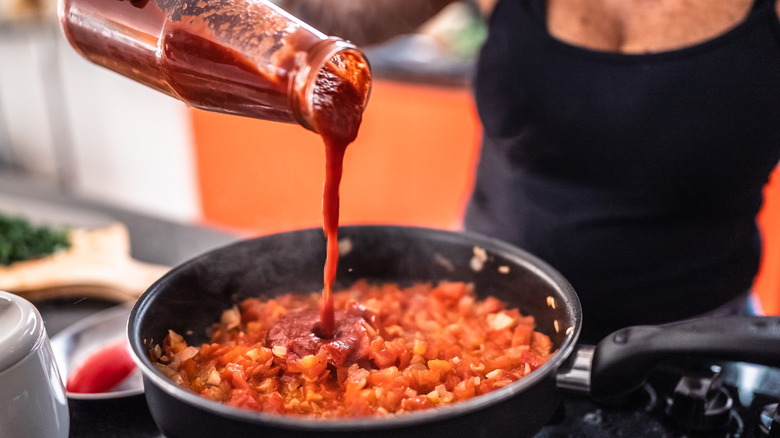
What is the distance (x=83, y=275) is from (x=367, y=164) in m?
2.83

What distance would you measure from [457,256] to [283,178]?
3.54m

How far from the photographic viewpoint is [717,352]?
81cm

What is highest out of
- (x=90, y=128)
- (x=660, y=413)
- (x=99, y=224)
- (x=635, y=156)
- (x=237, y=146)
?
(x=635, y=156)

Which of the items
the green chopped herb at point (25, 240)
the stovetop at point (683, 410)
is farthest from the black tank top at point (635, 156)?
the green chopped herb at point (25, 240)

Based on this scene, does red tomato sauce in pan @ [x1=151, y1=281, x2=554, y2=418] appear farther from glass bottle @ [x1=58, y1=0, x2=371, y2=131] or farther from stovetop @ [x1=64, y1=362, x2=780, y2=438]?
glass bottle @ [x1=58, y1=0, x2=371, y2=131]

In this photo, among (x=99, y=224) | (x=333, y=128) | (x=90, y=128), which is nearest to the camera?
(x=333, y=128)

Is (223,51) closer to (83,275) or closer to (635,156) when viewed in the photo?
Answer: (635,156)

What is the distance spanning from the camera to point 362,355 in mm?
1038

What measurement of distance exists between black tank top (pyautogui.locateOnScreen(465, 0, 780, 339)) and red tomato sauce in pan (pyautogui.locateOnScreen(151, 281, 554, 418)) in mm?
338

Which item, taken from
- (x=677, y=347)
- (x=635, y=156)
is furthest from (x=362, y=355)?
(x=635, y=156)

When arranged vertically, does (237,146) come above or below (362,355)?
below

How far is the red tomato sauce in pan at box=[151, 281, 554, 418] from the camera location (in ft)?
3.15

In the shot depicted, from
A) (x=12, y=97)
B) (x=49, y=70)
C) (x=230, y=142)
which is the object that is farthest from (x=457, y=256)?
(x=12, y=97)

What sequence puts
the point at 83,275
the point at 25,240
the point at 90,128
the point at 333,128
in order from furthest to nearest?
1. the point at 90,128
2. the point at 25,240
3. the point at 83,275
4. the point at 333,128
